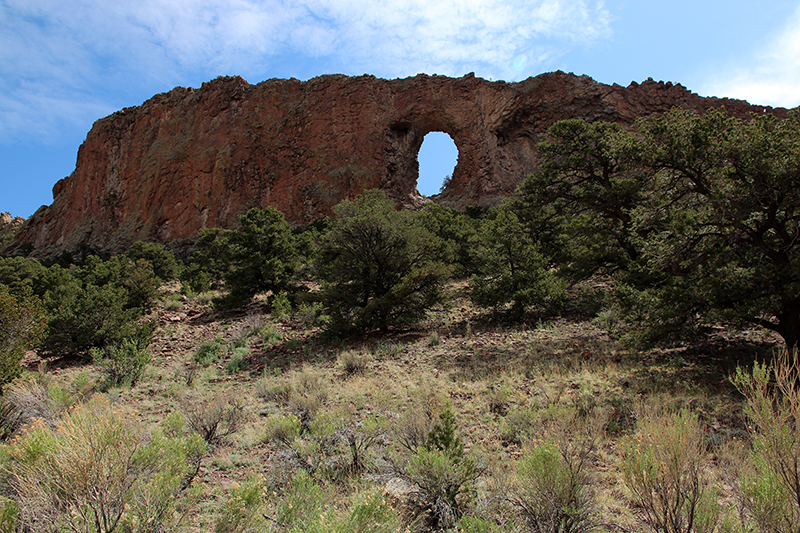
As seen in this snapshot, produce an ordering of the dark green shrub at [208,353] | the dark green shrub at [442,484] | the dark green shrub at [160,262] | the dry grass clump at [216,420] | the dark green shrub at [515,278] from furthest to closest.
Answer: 1. the dark green shrub at [160,262]
2. the dark green shrub at [515,278]
3. the dark green shrub at [208,353]
4. the dry grass clump at [216,420]
5. the dark green shrub at [442,484]

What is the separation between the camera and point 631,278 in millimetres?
9273

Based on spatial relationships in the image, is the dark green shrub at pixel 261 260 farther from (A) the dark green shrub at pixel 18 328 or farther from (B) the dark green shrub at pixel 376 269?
(A) the dark green shrub at pixel 18 328

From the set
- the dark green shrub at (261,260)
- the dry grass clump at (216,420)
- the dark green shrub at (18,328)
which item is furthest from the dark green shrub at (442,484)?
the dark green shrub at (261,260)

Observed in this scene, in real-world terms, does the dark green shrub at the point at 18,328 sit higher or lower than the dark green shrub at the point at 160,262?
lower

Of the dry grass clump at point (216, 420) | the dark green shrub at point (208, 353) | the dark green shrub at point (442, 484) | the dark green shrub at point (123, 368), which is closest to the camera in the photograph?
the dark green shrub at point (442, 484)

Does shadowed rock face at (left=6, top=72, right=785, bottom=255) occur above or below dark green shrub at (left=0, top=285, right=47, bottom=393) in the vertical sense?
above

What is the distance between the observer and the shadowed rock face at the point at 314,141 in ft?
121

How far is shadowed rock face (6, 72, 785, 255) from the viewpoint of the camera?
36844 millimetres

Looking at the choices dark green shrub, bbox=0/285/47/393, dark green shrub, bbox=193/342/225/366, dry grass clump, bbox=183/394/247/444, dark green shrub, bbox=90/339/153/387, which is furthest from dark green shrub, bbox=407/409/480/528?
dark green shrub, bbox=193/342/225/366

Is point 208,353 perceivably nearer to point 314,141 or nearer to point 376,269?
point 376,269

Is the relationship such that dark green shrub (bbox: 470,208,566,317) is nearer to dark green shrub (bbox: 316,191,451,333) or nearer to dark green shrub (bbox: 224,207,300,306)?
dark green shrub (bbox: 316,191,451,333)

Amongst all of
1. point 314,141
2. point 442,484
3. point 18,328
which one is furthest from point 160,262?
point 442,484

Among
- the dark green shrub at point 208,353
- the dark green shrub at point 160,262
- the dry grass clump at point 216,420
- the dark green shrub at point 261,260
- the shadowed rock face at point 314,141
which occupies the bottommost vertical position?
the dry grass clump at point 216,420

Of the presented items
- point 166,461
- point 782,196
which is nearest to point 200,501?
point 166,461
